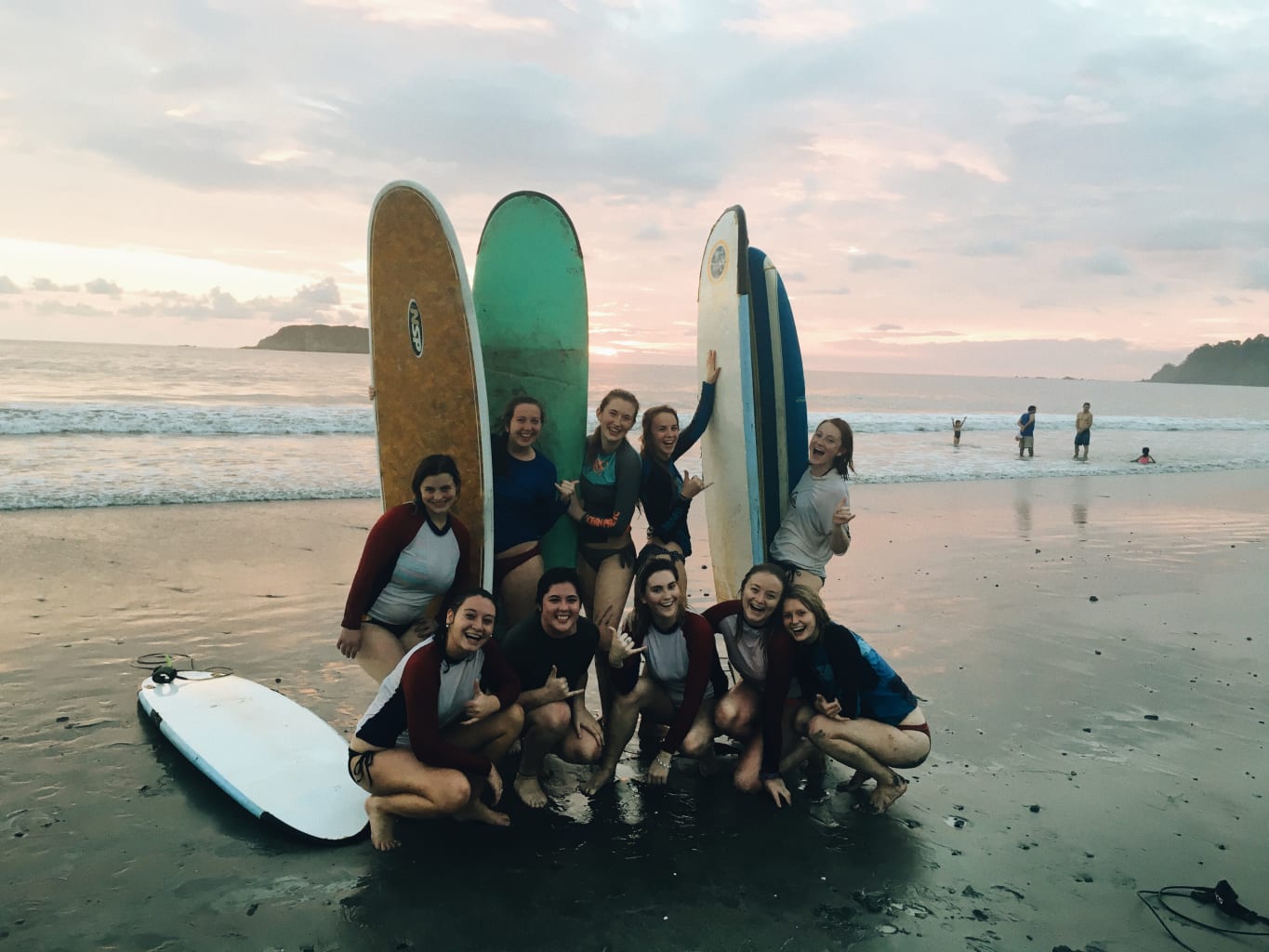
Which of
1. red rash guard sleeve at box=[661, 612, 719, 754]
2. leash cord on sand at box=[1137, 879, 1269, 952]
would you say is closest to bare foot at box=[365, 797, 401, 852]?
red rash guard sleeve at box=[661, 612, 719, 754]

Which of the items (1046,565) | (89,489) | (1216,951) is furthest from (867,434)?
(1216,951)

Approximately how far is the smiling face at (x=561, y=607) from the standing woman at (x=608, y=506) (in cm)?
60

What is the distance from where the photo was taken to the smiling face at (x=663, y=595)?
346cm

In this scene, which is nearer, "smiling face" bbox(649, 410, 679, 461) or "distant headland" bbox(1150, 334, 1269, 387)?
"smiling face" bbox(649, 410, 679, 461)

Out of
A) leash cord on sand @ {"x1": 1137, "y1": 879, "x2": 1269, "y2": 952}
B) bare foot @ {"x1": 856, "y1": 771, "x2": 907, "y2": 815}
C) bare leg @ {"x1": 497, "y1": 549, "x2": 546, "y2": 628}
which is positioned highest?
bare leg @ {"x1": 497, "y1": 549, "x2": 546, "y2": 628}

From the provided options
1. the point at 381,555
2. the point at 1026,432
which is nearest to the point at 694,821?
the point at 381,555

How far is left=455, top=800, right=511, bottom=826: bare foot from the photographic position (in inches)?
130

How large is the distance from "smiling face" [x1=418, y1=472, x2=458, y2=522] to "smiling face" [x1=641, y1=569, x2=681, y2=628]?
0.86 meters

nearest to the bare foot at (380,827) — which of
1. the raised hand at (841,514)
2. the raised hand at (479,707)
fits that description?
the raised hand at (479,707)

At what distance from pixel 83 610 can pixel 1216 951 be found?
6417mm

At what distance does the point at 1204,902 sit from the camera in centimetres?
299

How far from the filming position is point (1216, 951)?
2.73 metres

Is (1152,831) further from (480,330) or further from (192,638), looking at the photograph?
(192,638)

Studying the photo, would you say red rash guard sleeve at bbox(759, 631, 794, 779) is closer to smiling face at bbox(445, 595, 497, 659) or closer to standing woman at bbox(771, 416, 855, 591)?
standing woman at bbox(771, 416, 855, 591)
